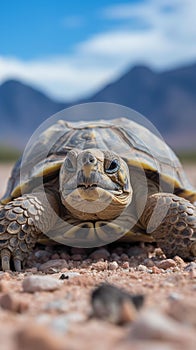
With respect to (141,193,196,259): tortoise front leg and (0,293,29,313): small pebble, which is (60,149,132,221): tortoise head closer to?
(141,193,196,259): tortoise front leg

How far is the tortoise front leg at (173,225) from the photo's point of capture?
488cm

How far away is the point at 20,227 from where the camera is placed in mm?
4734

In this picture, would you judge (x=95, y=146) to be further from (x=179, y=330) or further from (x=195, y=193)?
(x=179, y=330)

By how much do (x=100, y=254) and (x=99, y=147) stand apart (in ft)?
3.43

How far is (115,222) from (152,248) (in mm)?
710

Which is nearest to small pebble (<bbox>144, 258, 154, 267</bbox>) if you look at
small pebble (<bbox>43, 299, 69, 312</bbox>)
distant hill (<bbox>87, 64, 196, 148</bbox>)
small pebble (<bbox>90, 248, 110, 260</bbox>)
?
small pebble (<bbox>90, 248, 110, 260</bbox>)

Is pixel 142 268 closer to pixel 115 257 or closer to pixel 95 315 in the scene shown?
pixel 115 257

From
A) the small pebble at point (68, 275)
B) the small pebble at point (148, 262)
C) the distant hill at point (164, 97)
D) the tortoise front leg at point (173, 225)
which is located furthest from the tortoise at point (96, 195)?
the distant hill at point (164, 97)

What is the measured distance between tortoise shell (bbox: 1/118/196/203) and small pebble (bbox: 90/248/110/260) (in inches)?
35.2

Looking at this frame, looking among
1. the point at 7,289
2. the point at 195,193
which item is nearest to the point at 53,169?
the point at 195,193

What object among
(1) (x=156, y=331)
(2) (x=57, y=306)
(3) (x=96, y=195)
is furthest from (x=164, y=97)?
(1) (x=156, y=331)

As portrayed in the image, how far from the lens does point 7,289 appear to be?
3.20 meters

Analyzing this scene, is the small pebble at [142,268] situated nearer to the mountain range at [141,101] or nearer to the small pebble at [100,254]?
the small pebble at [100,254]

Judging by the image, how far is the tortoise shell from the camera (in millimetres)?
5473
